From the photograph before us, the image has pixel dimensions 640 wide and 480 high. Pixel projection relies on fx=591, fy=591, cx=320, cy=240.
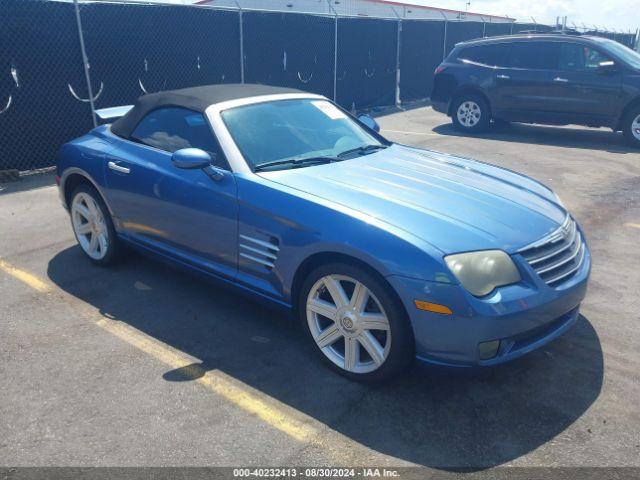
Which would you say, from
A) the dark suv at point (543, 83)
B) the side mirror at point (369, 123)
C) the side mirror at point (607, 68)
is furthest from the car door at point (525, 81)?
the side mirror at point (369, 123)

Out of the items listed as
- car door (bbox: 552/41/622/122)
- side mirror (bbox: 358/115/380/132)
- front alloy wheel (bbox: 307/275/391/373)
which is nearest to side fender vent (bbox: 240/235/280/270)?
front alloy wheel (bbox: 307/275/391/373)

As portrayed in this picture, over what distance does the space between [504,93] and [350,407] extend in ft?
31.5

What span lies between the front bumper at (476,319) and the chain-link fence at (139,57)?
727cm

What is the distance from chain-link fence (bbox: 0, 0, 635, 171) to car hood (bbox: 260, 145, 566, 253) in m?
6.11

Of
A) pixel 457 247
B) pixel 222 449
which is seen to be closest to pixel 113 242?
pixel 222 449

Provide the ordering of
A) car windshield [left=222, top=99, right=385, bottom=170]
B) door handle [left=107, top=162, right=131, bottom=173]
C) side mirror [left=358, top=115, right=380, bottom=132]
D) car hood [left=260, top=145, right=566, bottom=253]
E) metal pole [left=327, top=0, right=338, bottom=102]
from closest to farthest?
car hood [left=260, top=145, right=566, bottom=253] < car windshield [left=222, top=99, right=385, bottom=170] < door handle [left=107, top=162, right=131, bottom=173] < side mirror [left=358, top=115, right=380, bottom=132] < metal pole [left=327, top=0, right=338, bottom=102]

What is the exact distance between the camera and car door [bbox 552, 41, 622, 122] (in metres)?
10.2

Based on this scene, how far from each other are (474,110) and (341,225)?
956 cm

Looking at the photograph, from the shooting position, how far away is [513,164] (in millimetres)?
9062

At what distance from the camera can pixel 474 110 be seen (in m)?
11.9

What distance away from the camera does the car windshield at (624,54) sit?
10273 millimetres

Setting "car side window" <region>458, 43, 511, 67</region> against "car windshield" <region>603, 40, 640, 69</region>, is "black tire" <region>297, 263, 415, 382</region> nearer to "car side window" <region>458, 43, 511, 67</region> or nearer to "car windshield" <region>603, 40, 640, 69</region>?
"car windshield" <region>603, 40, 640, 69</region>

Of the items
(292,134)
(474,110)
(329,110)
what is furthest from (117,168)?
(474,110)

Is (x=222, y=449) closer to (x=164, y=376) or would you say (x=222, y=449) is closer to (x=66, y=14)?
(x=164, y=376)
